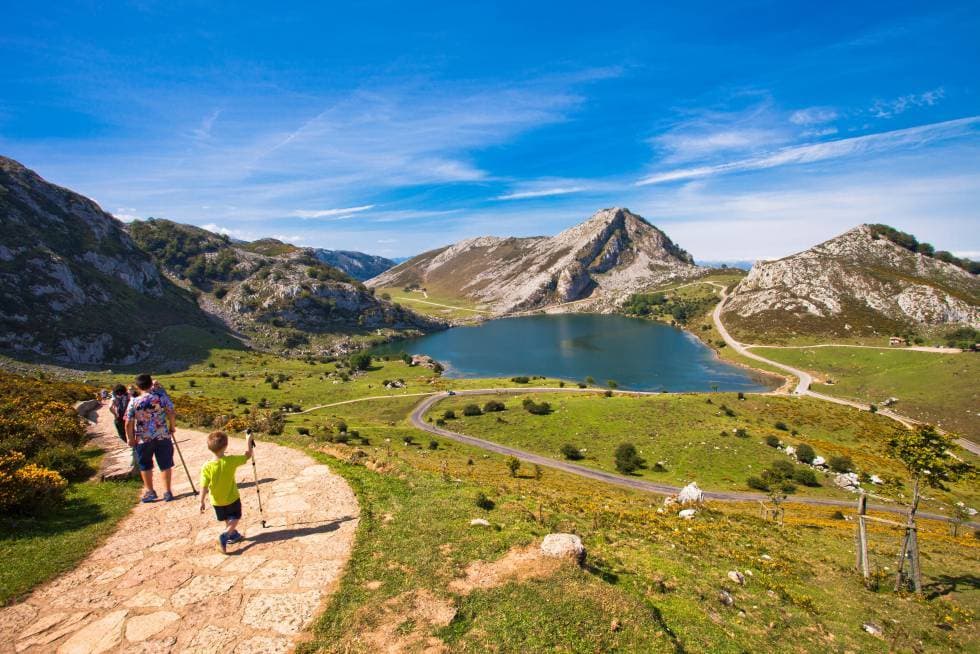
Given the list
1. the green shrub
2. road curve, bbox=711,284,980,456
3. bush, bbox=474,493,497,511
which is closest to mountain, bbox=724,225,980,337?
road curve, bbox=711,284,980,456

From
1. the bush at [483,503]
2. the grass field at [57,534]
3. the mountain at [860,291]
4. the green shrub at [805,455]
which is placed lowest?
the green shrub at [805,455]

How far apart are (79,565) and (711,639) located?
16.8 m

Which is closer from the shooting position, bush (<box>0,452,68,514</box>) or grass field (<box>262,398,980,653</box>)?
grass field (<box>262,398,980,653</box>)

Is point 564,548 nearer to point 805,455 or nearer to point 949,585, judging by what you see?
point 949,585

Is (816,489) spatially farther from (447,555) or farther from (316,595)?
(316,595)

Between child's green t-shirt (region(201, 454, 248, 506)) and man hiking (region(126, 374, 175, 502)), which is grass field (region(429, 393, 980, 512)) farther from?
child's green t-shirt (region(201, 454, 248, 506))

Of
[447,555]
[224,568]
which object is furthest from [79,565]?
[447,555]

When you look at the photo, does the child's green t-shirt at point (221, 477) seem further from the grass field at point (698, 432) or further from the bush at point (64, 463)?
the grass field at point (698, 432)

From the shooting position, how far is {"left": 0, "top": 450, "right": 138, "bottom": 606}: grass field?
988cm

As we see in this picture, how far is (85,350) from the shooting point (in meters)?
104

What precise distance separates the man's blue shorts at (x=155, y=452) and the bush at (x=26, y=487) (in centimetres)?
225

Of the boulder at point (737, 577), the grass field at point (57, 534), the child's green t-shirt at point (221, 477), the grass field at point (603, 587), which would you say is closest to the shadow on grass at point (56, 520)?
the grass field at point (57, 534)

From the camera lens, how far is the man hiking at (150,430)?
14078 mm

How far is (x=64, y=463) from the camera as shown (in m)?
16.1
